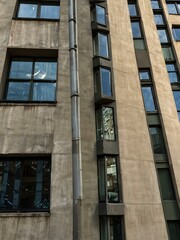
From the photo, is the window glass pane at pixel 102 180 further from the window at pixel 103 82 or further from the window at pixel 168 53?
the window at pixel 168 53

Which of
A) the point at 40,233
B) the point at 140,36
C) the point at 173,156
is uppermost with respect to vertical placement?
the point at 140,36

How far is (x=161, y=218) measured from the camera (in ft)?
27.9

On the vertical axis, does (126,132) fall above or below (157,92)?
below

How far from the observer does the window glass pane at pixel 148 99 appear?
37.7ft


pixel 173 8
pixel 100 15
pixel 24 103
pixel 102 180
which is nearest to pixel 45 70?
pixel 24 103

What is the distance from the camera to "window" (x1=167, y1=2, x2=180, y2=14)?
1706cm

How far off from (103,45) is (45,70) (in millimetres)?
3330

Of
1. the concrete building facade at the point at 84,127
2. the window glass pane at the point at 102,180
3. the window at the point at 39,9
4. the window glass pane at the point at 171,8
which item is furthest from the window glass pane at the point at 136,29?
the window glass pane at the point at 102,180

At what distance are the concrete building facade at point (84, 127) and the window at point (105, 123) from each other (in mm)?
47

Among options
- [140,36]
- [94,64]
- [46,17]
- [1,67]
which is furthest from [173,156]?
[46,17]

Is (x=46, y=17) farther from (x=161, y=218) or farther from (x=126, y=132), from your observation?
(x=161, y=218)

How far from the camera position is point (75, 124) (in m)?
8.98

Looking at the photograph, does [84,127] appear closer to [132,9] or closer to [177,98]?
[177,98]

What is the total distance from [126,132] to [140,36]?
7345 mm
